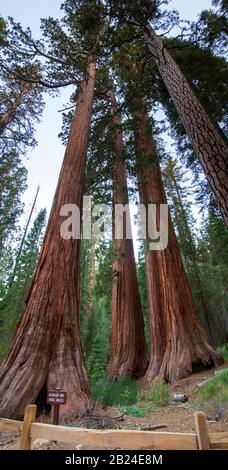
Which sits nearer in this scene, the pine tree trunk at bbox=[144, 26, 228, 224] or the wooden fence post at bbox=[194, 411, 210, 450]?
the wooden fence post at bbox=[194, 411, 210, 450]

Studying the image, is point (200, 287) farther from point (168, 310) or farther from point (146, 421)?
point (146, 421)

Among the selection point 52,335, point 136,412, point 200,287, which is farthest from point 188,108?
point 200,287

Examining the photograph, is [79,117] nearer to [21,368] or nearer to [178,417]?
[21,368]

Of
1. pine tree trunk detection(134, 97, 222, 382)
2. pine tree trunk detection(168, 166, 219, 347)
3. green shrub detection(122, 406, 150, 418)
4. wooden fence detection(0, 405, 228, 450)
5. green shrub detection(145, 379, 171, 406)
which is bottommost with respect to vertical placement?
wooden fence detection(0, 405, 228, 450)

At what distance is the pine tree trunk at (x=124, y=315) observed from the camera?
359 inches

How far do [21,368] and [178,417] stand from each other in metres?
2.53

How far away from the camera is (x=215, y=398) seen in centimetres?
444

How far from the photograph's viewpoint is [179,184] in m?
18.7

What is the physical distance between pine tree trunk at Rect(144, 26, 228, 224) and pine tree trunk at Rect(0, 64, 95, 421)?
2588mm

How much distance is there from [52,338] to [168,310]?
427cm

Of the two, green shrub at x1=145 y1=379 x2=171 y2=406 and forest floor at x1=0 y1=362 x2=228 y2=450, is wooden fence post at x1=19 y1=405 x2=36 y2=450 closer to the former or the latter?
forest floor at x1=0 y1=362 x2=228 y2=450

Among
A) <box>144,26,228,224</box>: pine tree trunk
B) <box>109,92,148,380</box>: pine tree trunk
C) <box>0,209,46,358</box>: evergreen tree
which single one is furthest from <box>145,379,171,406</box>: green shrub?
<box>0,209,46,358</box>: evergreen tree

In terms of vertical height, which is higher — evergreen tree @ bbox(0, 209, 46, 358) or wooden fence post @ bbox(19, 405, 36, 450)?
evergreen tree @ bbox(0, 209, 46, 358)

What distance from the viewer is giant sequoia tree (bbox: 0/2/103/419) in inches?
153
